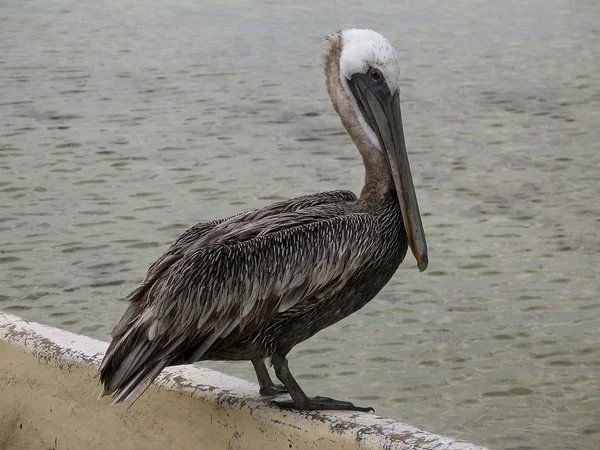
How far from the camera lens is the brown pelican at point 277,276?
2906 mm

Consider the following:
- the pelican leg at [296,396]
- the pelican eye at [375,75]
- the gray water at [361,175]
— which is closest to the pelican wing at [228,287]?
the pelican leg at [296,396]

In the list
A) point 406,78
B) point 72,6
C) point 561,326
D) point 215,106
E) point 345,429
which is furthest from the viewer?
point 72,6

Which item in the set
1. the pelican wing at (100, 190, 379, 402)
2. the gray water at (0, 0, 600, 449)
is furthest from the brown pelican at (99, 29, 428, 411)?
the gray water at (0, 0, 600, 449)

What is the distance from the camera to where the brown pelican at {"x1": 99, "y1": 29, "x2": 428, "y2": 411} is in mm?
2906

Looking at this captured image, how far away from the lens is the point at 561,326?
5312mm

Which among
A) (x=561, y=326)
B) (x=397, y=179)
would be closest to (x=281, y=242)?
(x=397, y=179)

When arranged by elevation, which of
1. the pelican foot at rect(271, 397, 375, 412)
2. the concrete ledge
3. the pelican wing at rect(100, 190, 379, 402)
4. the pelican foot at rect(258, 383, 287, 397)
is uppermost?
the pelican wing at rect(100, 190, 379, 402)

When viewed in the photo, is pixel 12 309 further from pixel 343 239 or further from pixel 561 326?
pixel 343 239

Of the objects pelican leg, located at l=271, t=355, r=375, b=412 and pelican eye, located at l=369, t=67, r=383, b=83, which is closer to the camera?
pelican leg, located at l=271, t=355, r=375, b=412

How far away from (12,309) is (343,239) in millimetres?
2991

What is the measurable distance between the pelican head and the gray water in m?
1.51

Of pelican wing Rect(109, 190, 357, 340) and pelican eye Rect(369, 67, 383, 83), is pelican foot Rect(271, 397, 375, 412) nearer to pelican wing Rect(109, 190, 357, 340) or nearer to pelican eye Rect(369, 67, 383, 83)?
pelican wing Rect(109, 190, 357, 340)

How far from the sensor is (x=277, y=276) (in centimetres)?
296

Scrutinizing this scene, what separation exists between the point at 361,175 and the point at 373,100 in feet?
14.4
